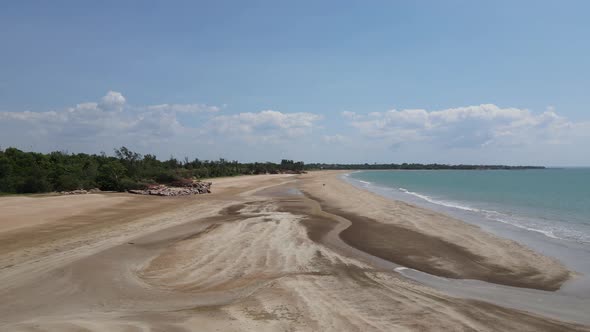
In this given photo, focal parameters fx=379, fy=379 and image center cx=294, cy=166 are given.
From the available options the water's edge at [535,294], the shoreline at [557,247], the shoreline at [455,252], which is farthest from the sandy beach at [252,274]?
the shoreline at [557,247]

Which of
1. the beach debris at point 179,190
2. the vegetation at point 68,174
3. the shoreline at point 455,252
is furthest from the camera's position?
the beach debris at point 179,190

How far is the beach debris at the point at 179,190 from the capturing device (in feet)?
110

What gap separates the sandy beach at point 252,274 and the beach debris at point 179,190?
581 inches

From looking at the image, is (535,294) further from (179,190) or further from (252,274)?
(179,190)

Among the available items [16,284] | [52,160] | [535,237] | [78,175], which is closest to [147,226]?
[16,284]

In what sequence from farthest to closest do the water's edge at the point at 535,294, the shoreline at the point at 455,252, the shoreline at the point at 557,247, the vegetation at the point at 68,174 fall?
the vegetation at the point at 68,174, the shoreline at the point at 455,252, the shoreline at the point at 557,247, the water's edge at the point at 535,294

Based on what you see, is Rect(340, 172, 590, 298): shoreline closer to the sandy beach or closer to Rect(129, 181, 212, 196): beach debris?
the sandy beach

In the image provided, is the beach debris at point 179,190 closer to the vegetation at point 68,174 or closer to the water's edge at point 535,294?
the vegetation at point 68,174

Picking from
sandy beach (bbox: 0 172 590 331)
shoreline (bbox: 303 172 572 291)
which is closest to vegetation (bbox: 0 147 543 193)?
sandy beach (bbox: 0 172 590 331)

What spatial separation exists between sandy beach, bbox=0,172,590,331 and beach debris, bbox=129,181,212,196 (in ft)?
48.4

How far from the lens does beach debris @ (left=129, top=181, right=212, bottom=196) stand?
33506 mm

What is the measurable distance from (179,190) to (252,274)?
2718 cm

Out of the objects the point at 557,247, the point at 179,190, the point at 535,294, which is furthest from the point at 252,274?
the point at 179,190

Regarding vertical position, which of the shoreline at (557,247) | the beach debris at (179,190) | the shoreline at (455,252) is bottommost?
the shoreline at (557,247)
